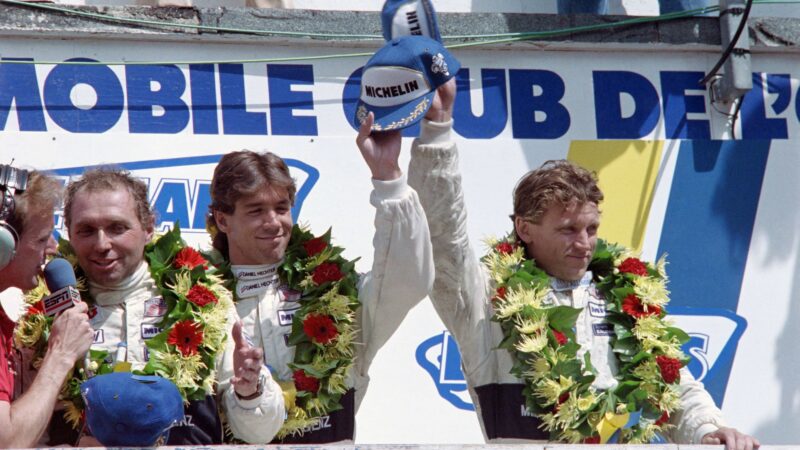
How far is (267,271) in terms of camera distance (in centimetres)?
440

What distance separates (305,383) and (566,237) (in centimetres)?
96

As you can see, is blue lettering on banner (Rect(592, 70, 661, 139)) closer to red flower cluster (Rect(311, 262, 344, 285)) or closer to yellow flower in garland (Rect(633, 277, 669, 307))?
yellow flower in garland (Rect(633, 277, 669, 307))

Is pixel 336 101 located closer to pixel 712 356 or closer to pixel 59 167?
pixel 59 167

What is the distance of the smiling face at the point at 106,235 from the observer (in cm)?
423

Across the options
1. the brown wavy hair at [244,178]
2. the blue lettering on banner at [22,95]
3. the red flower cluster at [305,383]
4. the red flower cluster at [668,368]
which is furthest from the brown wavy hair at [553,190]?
the blue lettering on banner at [22,95]

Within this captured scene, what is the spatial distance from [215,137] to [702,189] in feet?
6.68

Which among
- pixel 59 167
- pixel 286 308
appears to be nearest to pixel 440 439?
pixel 286 308

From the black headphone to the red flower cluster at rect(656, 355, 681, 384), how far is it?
77.7 inches

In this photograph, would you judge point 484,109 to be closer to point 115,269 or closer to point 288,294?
point 288,294

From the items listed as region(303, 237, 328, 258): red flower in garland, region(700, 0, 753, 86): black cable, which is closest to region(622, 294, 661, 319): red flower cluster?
region(303, 237, 328, 258): red flower in garland

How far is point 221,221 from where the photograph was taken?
4410mm

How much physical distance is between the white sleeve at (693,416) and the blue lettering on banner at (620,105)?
177cm

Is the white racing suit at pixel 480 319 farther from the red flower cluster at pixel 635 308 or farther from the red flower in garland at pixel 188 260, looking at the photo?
the red flower in garland at pixel 188 260

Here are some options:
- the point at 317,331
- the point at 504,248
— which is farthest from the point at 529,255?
the point at 317,331
